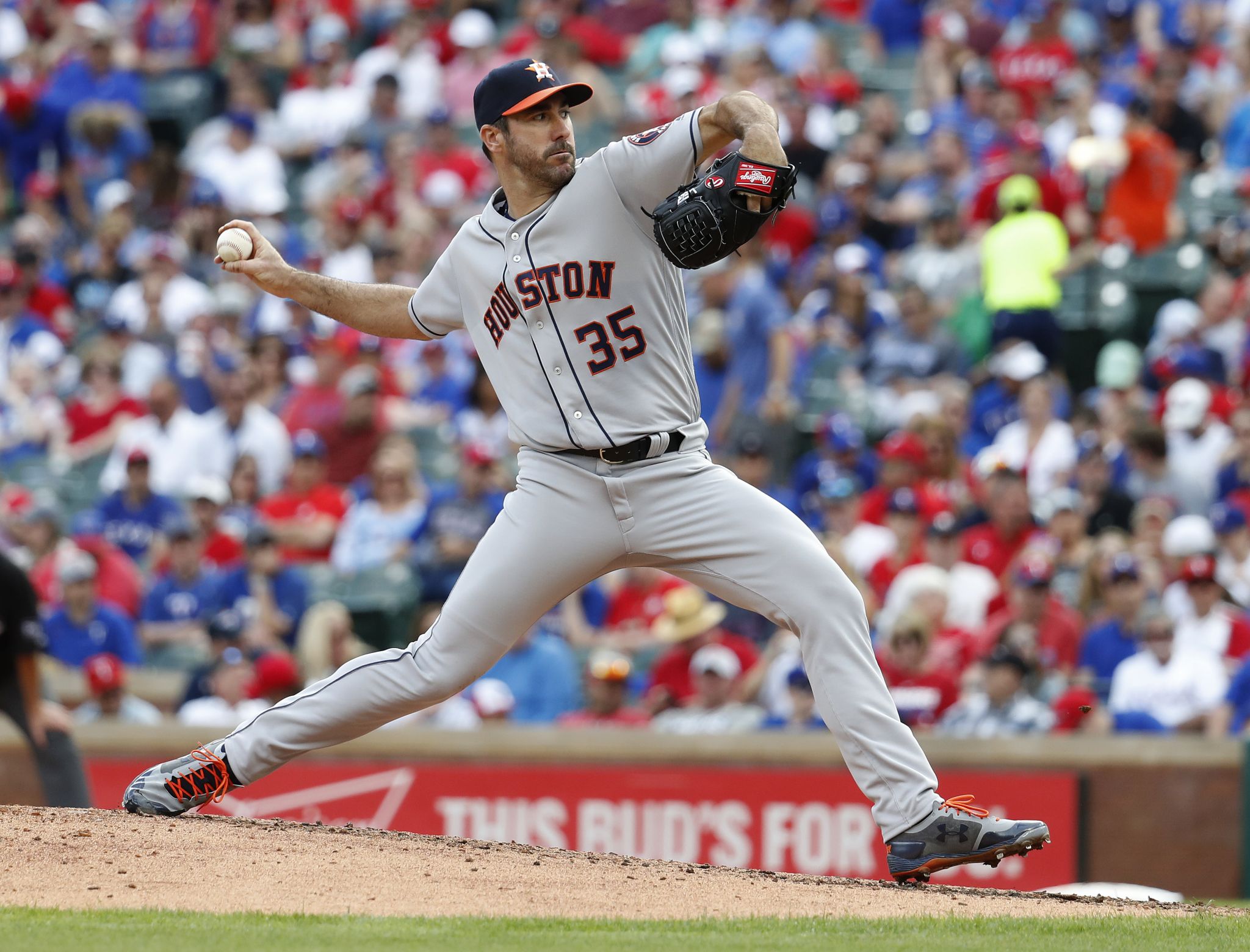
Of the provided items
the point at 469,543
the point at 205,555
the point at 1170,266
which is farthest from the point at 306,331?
the point at 1170,266

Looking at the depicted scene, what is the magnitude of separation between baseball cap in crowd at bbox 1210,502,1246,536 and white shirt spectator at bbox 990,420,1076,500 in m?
1.13

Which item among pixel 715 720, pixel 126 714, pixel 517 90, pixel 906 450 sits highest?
pixel 517 90

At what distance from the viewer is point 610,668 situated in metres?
9.27

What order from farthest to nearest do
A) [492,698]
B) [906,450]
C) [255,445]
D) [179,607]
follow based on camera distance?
1. [255,445]
2. [179,607]
3. [906,450]
4. [492,698]

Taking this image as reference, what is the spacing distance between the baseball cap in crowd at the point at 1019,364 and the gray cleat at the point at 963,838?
19.8 ft

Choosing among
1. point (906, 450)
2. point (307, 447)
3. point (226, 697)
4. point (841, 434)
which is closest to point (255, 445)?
point (307, 447)

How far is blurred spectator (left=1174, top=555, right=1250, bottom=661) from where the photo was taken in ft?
28.1

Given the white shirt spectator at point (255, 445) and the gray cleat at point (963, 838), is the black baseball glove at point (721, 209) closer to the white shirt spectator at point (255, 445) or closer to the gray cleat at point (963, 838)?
the gray cleat at point (963, 838)

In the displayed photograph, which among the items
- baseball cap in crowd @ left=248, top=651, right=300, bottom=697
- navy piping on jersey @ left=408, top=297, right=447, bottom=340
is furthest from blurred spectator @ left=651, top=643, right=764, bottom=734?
navy piping on jersey @ left=408, top=297, right=447, bottom=340

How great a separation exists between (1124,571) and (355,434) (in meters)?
5.23

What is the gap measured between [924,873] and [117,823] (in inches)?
87.2

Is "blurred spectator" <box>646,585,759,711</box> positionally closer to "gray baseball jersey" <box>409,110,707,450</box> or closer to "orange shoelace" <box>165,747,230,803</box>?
"orange shoelace" <box>165,747,230,803</box>

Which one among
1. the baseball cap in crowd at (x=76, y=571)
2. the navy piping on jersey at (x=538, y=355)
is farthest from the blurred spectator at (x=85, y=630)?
the navy piping on jersey at (x=538, y=355)

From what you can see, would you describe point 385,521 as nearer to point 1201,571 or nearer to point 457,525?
point 457,525
